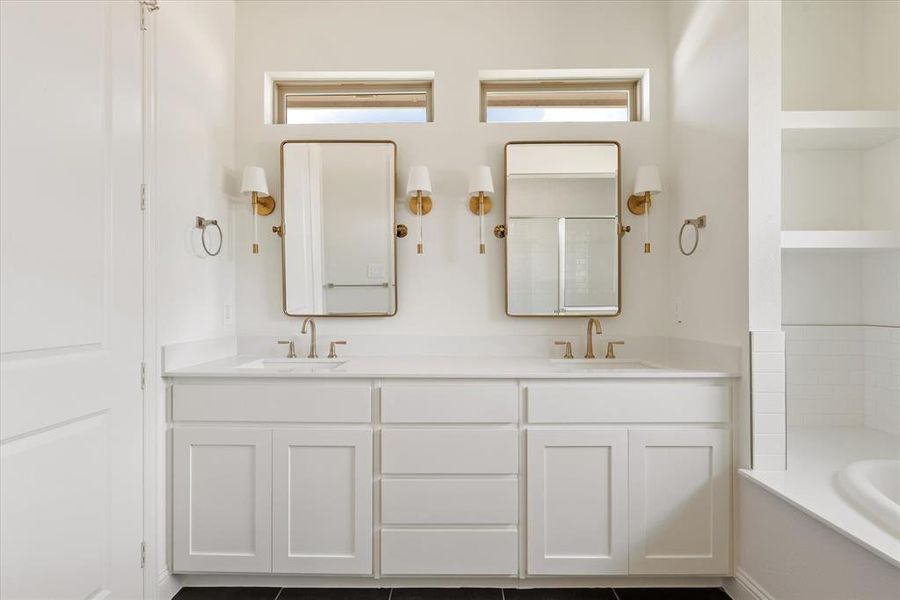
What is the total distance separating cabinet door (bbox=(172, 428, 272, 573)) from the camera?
181 cm

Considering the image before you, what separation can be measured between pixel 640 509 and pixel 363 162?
1.95 m

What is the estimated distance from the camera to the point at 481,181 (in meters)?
2.24

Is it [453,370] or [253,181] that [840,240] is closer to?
[453,370]

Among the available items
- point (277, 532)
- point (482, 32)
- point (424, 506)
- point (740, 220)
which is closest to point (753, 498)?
point (740, 220)

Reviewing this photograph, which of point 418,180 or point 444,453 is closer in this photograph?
point 444,453

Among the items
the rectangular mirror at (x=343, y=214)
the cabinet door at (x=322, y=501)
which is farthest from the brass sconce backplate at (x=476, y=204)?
the cabinet door at (x=322, y=501)

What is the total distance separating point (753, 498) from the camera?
1699 millimetres

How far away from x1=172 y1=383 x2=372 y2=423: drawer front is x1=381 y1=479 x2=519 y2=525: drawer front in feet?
1.01

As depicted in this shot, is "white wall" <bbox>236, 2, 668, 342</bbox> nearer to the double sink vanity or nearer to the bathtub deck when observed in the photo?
the double sink vanity

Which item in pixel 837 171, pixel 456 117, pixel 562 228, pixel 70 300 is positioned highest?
pixel 456 117

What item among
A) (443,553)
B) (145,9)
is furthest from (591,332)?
(145,9)

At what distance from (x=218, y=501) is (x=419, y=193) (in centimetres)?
156

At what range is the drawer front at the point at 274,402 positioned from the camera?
181 cm

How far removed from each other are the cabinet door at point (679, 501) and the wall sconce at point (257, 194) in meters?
1.93
